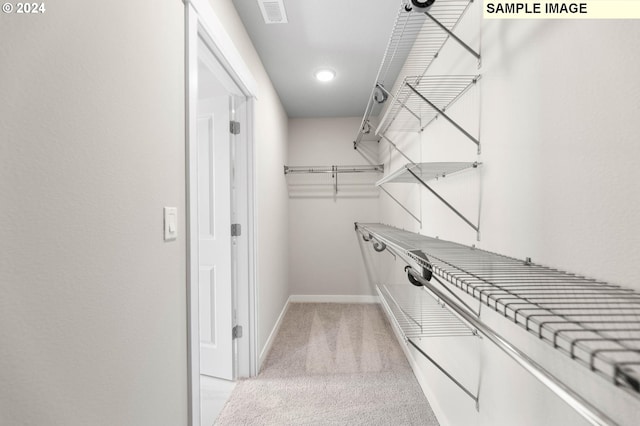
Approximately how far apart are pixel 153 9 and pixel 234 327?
1.81 meters

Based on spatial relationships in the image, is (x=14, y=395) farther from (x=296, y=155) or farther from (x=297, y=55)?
(x=296, y=155)

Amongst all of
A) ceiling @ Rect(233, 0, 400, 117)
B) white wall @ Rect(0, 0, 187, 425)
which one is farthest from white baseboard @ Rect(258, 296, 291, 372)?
ceiling @ Rect(233, 0, 400, 117)

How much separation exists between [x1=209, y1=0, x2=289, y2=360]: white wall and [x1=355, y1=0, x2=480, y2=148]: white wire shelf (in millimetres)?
861

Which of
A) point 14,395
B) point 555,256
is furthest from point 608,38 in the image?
point 14,395

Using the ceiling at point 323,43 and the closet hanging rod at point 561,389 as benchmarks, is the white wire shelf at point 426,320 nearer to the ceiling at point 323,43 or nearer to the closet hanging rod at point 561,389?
the closet hanging rod at point 561,389

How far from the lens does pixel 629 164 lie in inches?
23.1

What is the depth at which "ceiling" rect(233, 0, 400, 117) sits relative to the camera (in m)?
1.76

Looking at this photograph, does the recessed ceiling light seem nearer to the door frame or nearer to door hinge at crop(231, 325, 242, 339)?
the door frame

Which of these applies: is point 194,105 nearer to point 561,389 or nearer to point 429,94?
point 429,94

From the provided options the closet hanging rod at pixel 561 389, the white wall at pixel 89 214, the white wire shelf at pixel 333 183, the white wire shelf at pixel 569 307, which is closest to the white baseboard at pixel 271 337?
the white wall at pixel 89 214

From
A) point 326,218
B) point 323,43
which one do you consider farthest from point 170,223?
point 326,218

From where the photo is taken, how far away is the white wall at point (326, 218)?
3701mm

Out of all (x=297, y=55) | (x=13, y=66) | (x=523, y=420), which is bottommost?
(x=523, y=420)

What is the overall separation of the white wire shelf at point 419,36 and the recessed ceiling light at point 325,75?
434 mm
